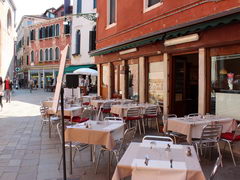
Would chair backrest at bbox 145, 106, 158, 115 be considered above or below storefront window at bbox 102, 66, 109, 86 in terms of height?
below

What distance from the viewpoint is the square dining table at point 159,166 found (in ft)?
8.59

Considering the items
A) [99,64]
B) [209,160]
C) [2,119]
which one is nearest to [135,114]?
[209,160]

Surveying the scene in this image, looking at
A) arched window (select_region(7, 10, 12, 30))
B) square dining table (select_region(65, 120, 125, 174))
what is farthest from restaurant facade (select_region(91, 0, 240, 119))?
arched window (select_region(7, 10, 12, 30))

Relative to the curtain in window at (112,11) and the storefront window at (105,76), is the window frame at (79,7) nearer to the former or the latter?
the curtain in window at (112,11)

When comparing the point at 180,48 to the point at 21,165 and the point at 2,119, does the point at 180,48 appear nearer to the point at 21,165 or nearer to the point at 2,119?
the point at 21,165

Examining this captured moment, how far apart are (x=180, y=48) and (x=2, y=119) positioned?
24.4ft

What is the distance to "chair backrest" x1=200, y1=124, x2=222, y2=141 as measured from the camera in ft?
16.6

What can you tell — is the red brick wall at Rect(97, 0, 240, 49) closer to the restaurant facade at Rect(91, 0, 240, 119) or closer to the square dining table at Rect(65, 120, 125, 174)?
the restaurant facade at Rect(91, 0, 240, 119)

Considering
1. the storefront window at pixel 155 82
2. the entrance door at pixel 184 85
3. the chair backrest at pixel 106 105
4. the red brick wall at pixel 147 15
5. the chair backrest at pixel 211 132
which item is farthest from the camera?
the chair backrest at pixel 106 105

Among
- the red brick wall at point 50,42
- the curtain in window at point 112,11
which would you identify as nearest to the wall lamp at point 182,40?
the curtain in window at point 112,11

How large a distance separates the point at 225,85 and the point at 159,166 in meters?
4.69

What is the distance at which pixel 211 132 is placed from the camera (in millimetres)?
5098

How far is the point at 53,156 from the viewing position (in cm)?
564

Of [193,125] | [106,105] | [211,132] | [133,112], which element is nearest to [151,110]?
[133,112]
